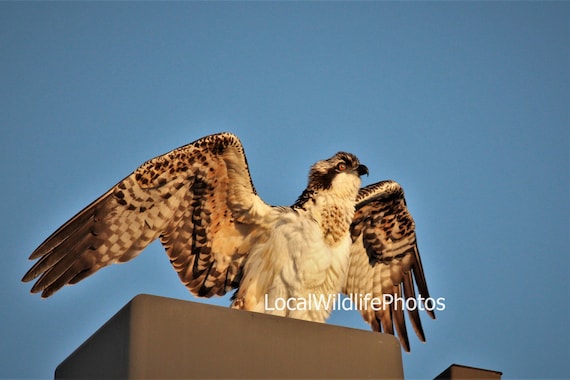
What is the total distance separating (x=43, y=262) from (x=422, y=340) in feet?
14.2

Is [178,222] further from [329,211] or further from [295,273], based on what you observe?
[329,211]

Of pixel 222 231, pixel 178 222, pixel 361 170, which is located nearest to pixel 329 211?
pixel 361 170

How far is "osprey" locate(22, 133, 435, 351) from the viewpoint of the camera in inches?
360

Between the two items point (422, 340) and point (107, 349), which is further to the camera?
point (422, 340)

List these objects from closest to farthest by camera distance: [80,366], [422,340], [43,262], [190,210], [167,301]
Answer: [167,301] → [80,366] → [43,262] → [190,210] → [422,340]

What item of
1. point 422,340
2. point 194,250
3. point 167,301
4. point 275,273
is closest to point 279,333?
point 167,301

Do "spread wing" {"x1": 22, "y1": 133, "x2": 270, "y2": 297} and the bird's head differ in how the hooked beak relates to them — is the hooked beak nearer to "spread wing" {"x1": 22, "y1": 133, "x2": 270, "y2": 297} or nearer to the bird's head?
the bird's head

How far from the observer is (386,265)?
11.0 meters

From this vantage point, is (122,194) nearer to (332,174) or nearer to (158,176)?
(158,176)

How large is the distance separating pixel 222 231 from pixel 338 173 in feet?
4.46

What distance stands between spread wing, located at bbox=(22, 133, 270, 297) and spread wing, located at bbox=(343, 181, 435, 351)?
5.54 feet

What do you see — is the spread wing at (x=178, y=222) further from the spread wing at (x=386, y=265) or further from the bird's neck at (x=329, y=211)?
the spread wing at (x=386, y=265)

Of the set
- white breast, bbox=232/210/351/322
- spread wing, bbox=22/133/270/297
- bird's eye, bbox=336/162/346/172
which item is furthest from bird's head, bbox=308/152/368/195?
spread wing, bbox=22/133/270/297

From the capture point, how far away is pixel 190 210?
9.62 meters
